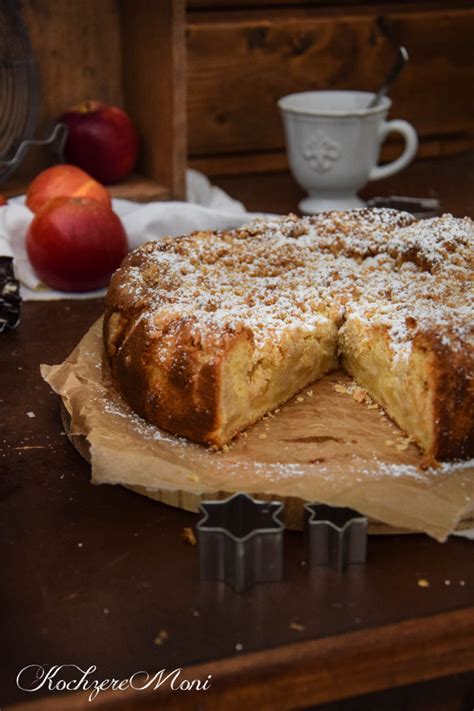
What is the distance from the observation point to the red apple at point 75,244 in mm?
1625

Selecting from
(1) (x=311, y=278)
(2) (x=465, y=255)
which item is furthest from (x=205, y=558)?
(2) (x=465, y=255)

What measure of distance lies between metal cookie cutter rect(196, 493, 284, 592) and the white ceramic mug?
47.0 inches

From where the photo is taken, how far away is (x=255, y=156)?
241 cm

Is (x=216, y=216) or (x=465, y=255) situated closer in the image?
(x=465, y=255)

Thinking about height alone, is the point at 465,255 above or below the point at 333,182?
above

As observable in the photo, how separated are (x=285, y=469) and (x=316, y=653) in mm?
261

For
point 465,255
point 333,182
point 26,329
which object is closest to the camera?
point 465,255

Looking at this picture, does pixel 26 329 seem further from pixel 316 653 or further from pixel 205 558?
pixel 316 653

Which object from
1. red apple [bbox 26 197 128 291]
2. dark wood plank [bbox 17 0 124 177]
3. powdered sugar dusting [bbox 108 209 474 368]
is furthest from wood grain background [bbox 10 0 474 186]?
powdered sugar dusting [bbox 108 209 474 368]

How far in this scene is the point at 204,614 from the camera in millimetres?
866

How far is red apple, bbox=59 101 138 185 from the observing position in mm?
1988

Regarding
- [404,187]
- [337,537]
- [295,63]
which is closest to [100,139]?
[295,63]

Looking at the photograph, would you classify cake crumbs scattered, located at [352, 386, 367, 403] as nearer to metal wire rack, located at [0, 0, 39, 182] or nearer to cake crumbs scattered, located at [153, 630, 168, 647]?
cake crumbs scattered, located at [153, 630, 168, 647]

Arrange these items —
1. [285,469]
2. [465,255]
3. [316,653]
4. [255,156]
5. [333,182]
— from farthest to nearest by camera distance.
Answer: [255,156] < [333,182] < [465,255] < [285,469] < [316,653]
